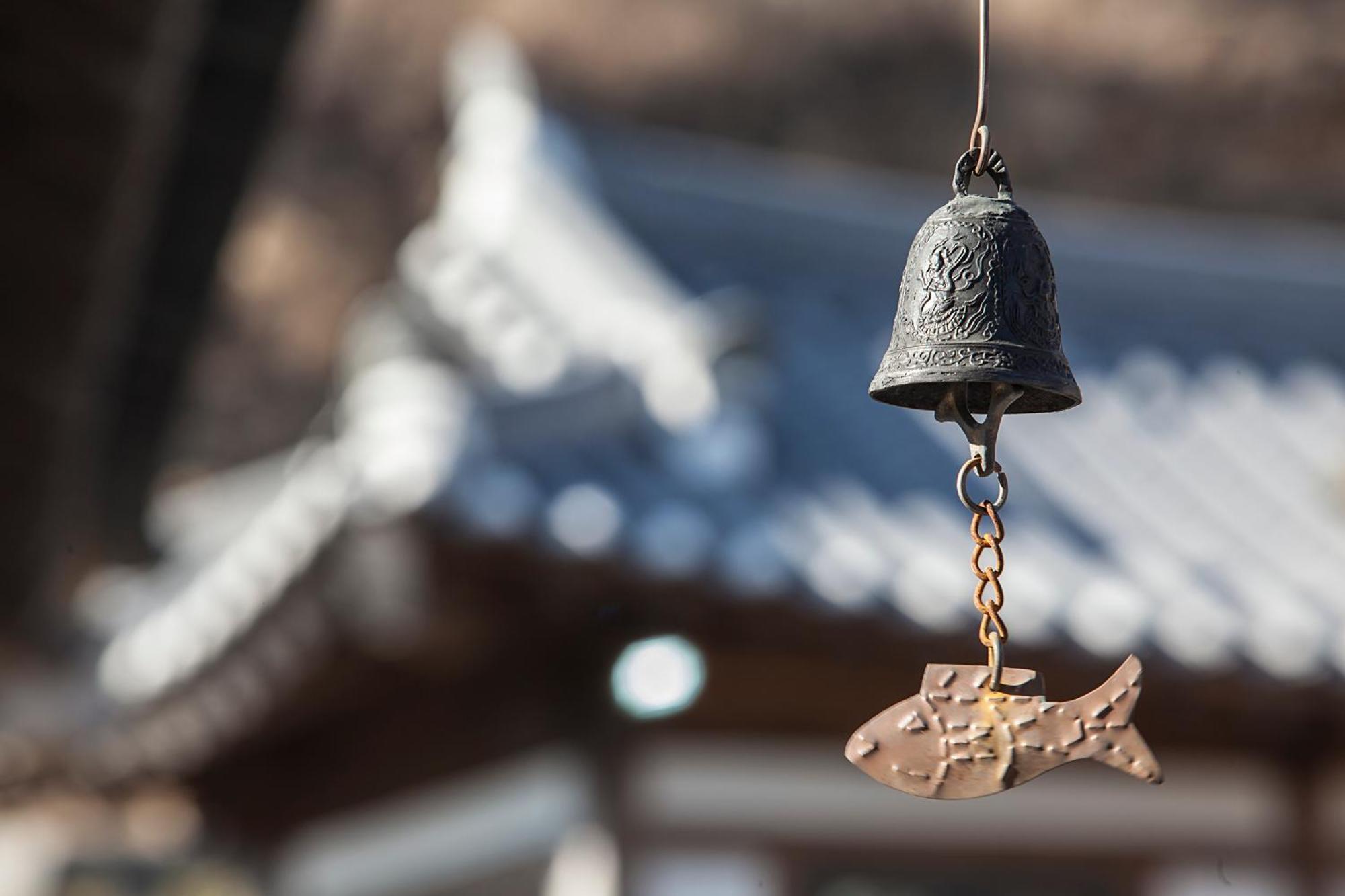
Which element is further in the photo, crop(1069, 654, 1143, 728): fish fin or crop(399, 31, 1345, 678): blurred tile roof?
crop(399, 31, 1345, 678): blurred tile roof

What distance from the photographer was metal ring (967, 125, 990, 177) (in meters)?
1.35

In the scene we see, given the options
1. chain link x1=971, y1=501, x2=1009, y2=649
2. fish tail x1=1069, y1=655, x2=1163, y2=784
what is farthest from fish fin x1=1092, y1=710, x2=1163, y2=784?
chain link x1=971, y1=501, x2=1009, y2=649

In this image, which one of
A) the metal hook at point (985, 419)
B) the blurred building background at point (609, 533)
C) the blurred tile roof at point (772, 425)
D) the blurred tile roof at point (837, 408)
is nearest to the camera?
the metal hook at point (985, 419)

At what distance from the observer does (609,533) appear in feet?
10.9

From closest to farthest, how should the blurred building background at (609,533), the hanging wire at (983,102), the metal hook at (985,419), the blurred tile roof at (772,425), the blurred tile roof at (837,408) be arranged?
the hanging wire at (983,102), the metal hook at (985,419), the blurred building background at (609,533), the blurred tile roof at (772,425), the blurred tile roof at (837,408)

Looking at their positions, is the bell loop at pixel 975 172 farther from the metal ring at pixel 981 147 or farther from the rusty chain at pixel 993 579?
the rusty chain at pixel 993 579

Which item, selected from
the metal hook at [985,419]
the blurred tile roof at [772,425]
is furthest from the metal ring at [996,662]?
the blurred tile roof at [772,425]

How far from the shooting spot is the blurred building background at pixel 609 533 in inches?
119

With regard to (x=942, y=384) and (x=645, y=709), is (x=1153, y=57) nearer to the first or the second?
(x=645, y=709)

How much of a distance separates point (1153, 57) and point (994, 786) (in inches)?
738

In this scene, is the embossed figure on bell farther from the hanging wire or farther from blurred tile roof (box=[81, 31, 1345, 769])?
blurred tile roof (box=[81, 31, 1345, 769])

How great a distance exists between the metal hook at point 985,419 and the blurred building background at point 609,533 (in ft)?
3.31

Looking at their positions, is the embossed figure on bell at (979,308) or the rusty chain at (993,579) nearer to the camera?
the rusty chain at (993,579)

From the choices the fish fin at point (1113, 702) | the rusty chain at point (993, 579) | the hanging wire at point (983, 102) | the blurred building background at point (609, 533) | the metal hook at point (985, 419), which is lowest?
the fish fin at point (1113, 702)
